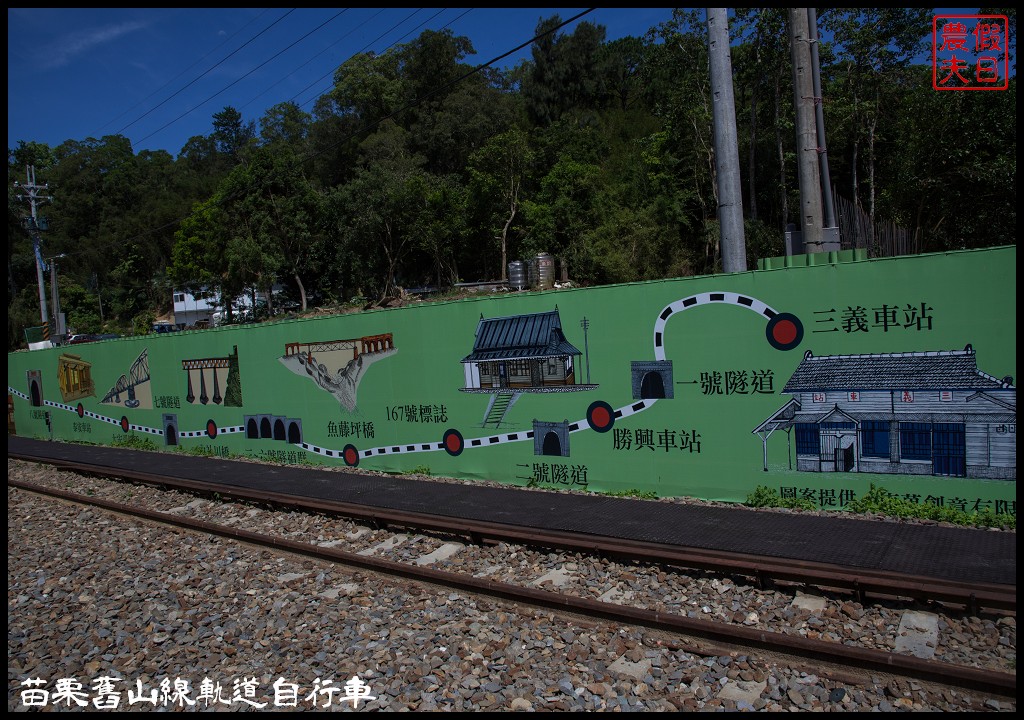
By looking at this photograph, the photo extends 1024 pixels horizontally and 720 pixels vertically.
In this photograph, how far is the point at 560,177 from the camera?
32.8 metres

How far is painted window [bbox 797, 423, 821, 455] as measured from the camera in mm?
8344

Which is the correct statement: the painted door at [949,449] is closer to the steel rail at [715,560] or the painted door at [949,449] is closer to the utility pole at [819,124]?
the steel rail at [715,560]

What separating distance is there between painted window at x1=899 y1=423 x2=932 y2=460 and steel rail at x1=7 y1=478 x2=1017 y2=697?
138 inches

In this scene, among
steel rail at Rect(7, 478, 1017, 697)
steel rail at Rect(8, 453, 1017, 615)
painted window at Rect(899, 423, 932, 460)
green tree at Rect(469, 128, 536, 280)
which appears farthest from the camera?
green tree at Rect(469, 128, 536, 280)

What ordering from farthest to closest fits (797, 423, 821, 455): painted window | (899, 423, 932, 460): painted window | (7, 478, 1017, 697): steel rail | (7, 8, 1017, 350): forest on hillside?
(7, 8, 1017, 350): forest on hillside < (797, 423, 821, 455): painted window < (899, 423, 932, 460): painted window < (7, 478, 1017, 697): steel rail

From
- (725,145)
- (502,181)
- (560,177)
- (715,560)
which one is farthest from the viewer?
(502,181)

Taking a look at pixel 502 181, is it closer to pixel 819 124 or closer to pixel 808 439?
pixel 819 124

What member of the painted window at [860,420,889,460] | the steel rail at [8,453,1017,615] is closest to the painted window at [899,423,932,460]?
the painted window at [860,420,889,460]

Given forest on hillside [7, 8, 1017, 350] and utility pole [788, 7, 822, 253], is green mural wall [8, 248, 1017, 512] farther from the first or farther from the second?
forest on hillside [7, 8, 1017, 350]

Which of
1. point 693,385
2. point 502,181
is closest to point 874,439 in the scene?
point 693,385

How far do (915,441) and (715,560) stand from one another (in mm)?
3090

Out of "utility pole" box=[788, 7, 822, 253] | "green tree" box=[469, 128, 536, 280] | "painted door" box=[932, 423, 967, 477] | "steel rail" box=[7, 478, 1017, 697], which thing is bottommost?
"steel rail" box=[7, 478, 1017, 697]

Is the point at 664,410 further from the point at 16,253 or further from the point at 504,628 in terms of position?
the point at 16,253

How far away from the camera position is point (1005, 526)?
7129mm
